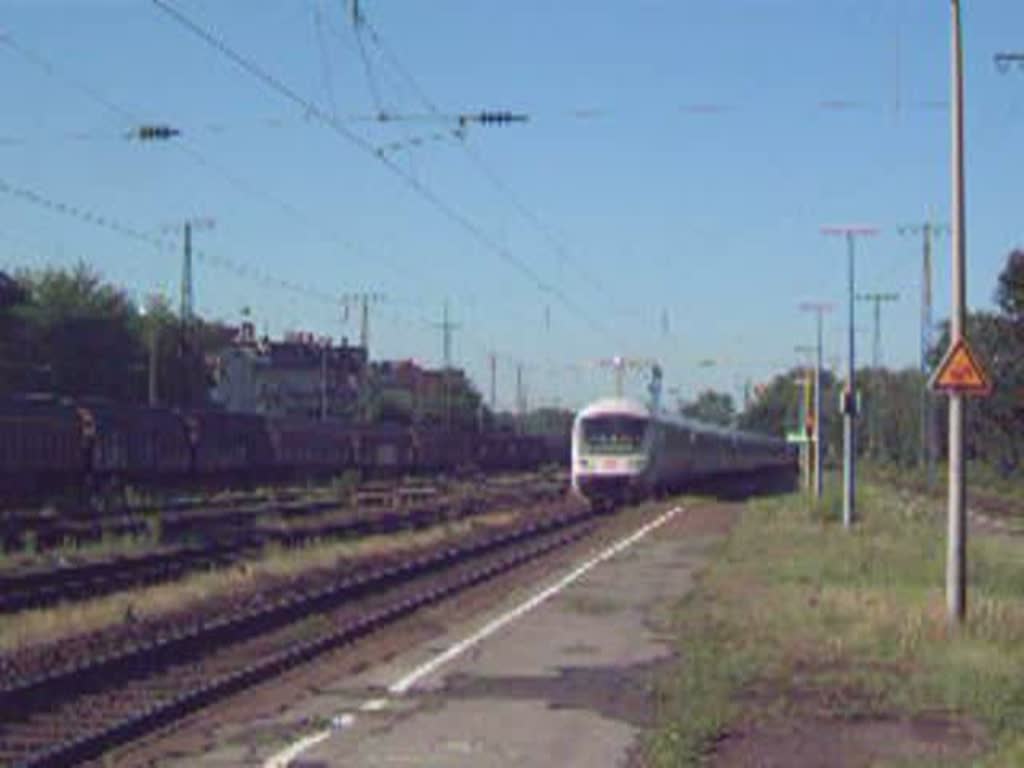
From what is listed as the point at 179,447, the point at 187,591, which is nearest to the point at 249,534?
the point at 187,591

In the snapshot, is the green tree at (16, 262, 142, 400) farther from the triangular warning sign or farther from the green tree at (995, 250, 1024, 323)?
the triangular warning sign

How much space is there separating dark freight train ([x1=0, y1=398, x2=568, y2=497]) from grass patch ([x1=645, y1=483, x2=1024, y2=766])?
64.6ft

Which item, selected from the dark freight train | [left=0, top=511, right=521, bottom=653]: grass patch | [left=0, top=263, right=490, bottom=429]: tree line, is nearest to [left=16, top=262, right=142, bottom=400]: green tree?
[left=0, top=263, right=490, bottom=429]: tree line

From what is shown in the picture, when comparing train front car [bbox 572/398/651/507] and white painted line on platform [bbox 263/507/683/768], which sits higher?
train front car [bbox 572/398/651/507]

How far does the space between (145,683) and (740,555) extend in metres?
17.2

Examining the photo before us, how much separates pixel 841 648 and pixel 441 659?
141 inches

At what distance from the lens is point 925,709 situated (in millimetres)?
12453

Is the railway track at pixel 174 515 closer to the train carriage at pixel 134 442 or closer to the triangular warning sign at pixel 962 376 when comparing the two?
the train carriage at pixel 134 442

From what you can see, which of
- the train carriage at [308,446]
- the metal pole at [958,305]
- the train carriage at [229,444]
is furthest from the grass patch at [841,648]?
the train carriage at [308,446]

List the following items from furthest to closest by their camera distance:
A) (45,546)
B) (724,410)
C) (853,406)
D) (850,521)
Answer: (724,410), (850,521), (853,406), (45,546)

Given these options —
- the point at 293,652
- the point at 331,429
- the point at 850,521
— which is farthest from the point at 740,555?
the point at 331,429

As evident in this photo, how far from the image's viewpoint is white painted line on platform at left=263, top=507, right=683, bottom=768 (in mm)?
11125

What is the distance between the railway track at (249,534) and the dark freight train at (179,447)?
4269 millimetres

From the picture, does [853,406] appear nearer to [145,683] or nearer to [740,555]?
[740,555]
